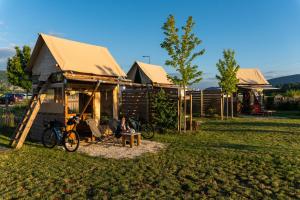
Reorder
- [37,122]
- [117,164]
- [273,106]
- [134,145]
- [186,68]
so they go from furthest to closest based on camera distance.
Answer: [273,106] → [186,68] → [37,122] → [134,145] → [117,164]

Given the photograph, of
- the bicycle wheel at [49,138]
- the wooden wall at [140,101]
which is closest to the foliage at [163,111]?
the wooden wall at [140,101]

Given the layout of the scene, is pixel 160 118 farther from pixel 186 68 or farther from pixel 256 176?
pixel 256 176

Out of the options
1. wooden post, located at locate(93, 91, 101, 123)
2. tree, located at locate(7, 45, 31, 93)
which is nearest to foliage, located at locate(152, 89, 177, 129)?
wooden post, located at locate(93, 91, 101, 123)

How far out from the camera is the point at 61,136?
392 inches

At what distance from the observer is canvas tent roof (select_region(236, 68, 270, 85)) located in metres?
32.0

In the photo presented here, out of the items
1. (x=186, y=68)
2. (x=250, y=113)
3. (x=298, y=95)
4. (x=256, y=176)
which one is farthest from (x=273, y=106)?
(x=256, y=176)

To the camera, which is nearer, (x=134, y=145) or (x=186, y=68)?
(x=134, y=145)

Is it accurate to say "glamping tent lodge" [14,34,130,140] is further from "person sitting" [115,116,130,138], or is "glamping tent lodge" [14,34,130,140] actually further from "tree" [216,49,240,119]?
"tree" [216,49,240,119]

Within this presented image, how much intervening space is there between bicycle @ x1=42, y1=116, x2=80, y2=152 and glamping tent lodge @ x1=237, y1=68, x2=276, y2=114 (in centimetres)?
1834

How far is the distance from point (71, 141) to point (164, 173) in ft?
14.9

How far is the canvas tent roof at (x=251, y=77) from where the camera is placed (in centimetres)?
3202

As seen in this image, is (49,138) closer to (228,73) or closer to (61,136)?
(61,136)

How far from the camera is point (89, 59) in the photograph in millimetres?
12945

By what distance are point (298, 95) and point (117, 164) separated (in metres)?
33.0
